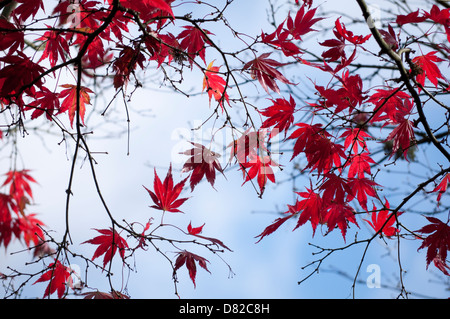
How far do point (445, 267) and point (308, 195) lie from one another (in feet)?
2.10

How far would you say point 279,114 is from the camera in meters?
1.59

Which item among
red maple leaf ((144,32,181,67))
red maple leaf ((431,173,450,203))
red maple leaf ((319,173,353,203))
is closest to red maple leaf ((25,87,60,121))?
red maple leaf ((144,32,181,67))

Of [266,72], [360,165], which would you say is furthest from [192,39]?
[360,165]

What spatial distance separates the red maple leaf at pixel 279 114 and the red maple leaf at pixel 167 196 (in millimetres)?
413

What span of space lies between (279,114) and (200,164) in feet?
1.19

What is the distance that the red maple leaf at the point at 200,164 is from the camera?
1528mm

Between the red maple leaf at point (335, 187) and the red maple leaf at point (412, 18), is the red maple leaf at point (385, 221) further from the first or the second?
the red maple leaf at point (412, 18)

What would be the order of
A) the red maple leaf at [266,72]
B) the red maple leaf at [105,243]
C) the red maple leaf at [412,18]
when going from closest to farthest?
1. the red maple leaf at [412,18]
2. the red maple leaf at [266,72]
3. the red maple leaf at [105,243]

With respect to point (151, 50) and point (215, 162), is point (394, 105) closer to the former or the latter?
point (215, 162)

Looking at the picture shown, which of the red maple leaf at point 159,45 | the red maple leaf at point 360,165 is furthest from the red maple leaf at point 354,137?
the red maple leaf at point 159,45

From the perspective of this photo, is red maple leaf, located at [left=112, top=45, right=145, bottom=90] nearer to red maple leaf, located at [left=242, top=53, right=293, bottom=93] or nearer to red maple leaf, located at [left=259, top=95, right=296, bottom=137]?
red maple leaf, located at [left=242, top=53, right=293, bottom=93]

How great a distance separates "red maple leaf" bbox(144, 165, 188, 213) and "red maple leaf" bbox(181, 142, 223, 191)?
10 centimetres

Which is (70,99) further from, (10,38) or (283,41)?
(283,41)
